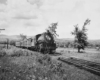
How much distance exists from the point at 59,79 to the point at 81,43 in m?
23.4

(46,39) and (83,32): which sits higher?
(83,32)

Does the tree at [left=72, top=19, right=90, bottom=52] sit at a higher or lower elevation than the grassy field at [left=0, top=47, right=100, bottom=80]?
higher

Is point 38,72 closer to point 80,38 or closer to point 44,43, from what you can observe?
point 44,43

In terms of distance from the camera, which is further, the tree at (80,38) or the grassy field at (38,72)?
the tree at (80,38)

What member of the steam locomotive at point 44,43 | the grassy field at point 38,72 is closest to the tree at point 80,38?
the steam locomotive at point 44,43

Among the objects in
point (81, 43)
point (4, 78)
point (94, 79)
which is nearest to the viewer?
point (4, 78)

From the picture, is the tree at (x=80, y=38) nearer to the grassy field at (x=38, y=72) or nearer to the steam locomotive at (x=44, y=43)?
the steam locomotive at (x=44, y=43)

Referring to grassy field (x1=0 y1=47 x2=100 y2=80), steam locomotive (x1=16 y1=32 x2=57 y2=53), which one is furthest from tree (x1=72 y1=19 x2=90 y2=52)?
grassy field (x1=0 y1=47 x2=100 y2=80)

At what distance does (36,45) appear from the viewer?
20.6 metres

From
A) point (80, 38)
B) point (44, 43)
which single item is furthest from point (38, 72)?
point (80, 38)

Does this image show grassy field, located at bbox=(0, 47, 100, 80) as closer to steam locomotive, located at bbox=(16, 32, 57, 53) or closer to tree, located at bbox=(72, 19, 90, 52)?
steam locomotive, located at bbox=(16, 32, 57, 53)

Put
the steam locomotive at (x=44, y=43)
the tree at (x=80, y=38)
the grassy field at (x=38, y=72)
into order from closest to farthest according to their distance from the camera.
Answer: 1. the grassy field at (x=38, y=72)
2. the steam locomotive at (x=44, y=43)
3. the tree at (x=80, y=38)

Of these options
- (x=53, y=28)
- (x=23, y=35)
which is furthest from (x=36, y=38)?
(x=23, y=35)

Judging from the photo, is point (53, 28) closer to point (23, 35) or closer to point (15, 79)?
point (15, 79)
